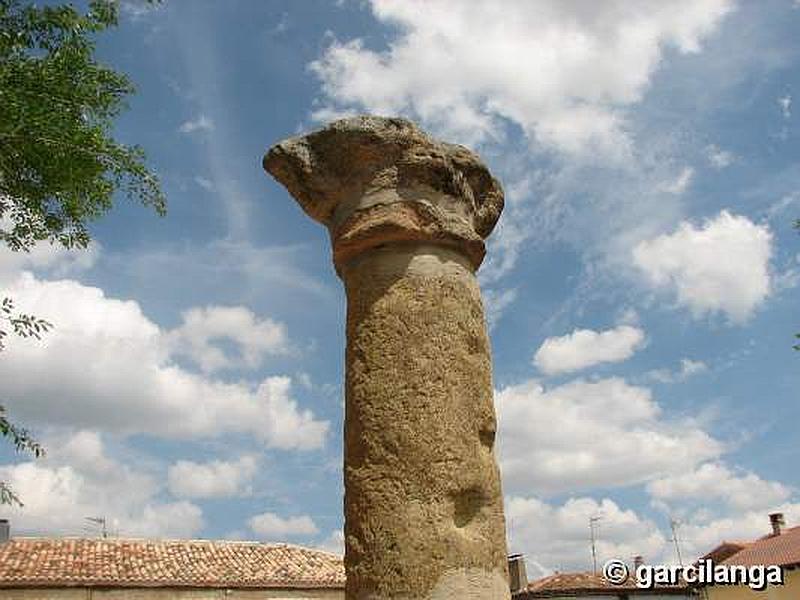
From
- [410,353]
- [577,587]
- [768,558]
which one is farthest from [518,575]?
[410,353]

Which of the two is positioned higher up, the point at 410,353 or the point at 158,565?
the point at 410,353

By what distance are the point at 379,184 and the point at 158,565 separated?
61.3 feet

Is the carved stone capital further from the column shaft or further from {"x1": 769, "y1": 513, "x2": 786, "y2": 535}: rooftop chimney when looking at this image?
{"x1": 769, "y1": 513, "x2": 786, "y2": 535}: rooftop chimney

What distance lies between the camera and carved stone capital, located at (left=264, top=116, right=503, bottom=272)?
12.9ft

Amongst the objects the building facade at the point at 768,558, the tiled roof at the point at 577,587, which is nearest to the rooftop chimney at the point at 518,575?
the tiled roof at the point at 577,587

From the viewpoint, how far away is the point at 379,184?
4.00 meters

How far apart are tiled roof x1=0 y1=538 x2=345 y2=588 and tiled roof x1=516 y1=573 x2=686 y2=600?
7998 mm

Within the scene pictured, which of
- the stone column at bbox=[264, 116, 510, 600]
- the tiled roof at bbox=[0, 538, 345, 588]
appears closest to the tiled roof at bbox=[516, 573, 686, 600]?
the tiled roof at bbox=[0, 538, 345, 588]

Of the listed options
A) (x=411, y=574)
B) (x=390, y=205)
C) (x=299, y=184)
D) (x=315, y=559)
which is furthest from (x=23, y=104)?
(x=315, y=559)

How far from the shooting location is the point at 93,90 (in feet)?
31.1

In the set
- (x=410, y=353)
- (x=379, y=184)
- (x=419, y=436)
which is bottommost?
(x=419, y=436)

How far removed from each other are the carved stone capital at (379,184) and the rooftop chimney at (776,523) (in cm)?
2821

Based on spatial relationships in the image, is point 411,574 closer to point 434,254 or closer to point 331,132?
point 434,254

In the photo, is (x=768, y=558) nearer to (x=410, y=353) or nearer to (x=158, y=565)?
(x=158, y=565)
